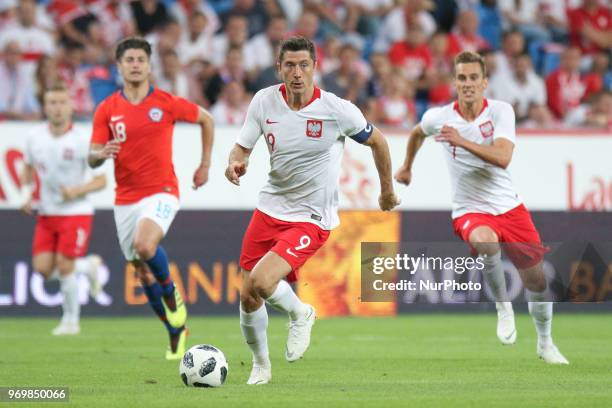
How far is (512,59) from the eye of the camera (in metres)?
19.1

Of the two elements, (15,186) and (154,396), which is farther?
(15,186)

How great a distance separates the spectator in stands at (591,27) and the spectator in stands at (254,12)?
473cm

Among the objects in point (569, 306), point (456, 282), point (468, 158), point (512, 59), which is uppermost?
point (512, 59)

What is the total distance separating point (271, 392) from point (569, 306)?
941cm

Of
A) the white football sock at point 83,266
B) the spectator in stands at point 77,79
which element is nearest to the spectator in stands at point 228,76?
the spectator in stands at point 77,79

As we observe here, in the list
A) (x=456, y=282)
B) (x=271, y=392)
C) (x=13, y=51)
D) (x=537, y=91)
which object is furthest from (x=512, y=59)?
(x=271, y=392)

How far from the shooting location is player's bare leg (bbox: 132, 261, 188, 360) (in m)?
11.0

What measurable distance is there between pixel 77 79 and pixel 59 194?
3.18 m

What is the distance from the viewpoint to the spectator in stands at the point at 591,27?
19969mm

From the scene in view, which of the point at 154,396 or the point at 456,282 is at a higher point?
→ the point at 456,282

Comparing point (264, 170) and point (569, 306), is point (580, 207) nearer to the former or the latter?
point (569, 306)

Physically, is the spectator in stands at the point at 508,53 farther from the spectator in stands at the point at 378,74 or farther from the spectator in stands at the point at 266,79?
the spectator in stands at the point at 266,79

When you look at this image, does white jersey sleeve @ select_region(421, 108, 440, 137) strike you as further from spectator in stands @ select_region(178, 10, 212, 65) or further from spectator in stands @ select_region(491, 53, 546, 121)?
spectator in stands @ select_region(491, 53, 546, 121)

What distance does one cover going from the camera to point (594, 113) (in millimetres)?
18281
